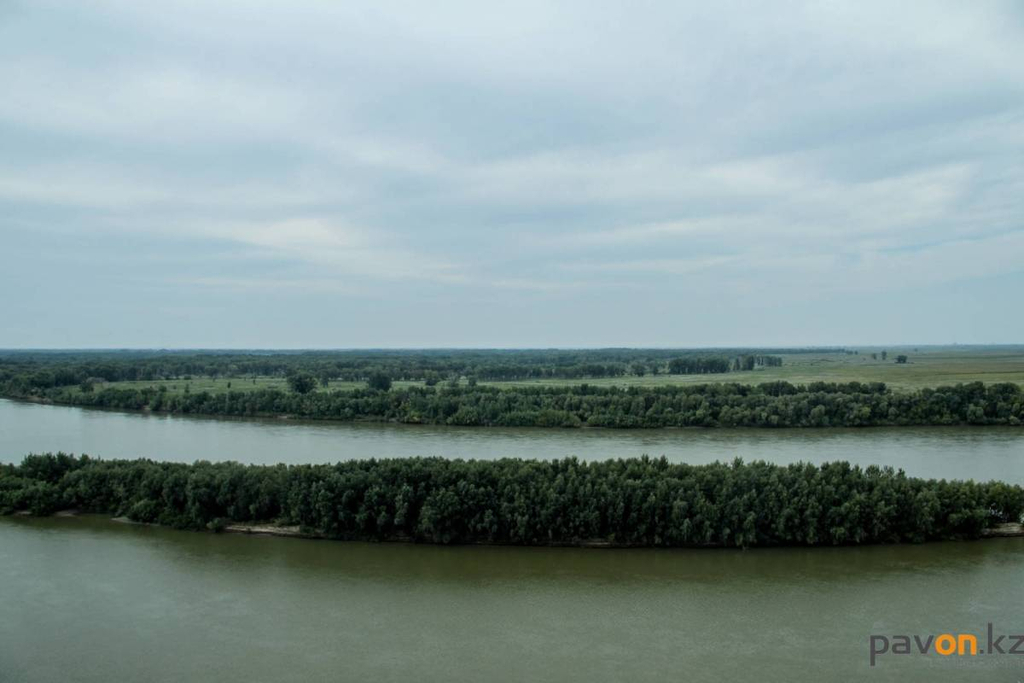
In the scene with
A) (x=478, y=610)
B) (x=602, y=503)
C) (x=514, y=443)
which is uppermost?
(x=602, y=503)

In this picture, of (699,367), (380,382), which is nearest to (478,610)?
(380,382)

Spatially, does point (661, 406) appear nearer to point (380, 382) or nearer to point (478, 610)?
point (380, 382)

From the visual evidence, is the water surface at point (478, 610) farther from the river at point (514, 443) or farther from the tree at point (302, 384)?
the tree at point (302, 384)

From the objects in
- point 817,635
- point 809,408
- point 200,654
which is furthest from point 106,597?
point 809,408

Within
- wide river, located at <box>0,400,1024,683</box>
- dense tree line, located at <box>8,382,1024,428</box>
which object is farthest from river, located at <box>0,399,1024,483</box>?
wide river, located at <box>0,400,1024,683</box>

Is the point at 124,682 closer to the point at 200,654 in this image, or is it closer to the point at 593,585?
the point at 200,654

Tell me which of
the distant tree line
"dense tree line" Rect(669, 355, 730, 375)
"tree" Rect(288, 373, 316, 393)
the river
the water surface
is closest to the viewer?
the water surface

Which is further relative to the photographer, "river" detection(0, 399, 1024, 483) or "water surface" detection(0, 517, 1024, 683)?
"river" detection(0, 399, 1024, 483)

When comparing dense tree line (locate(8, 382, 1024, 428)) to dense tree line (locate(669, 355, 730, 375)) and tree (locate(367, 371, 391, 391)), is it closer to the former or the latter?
tree (locate(367, 371, 391, 391))
